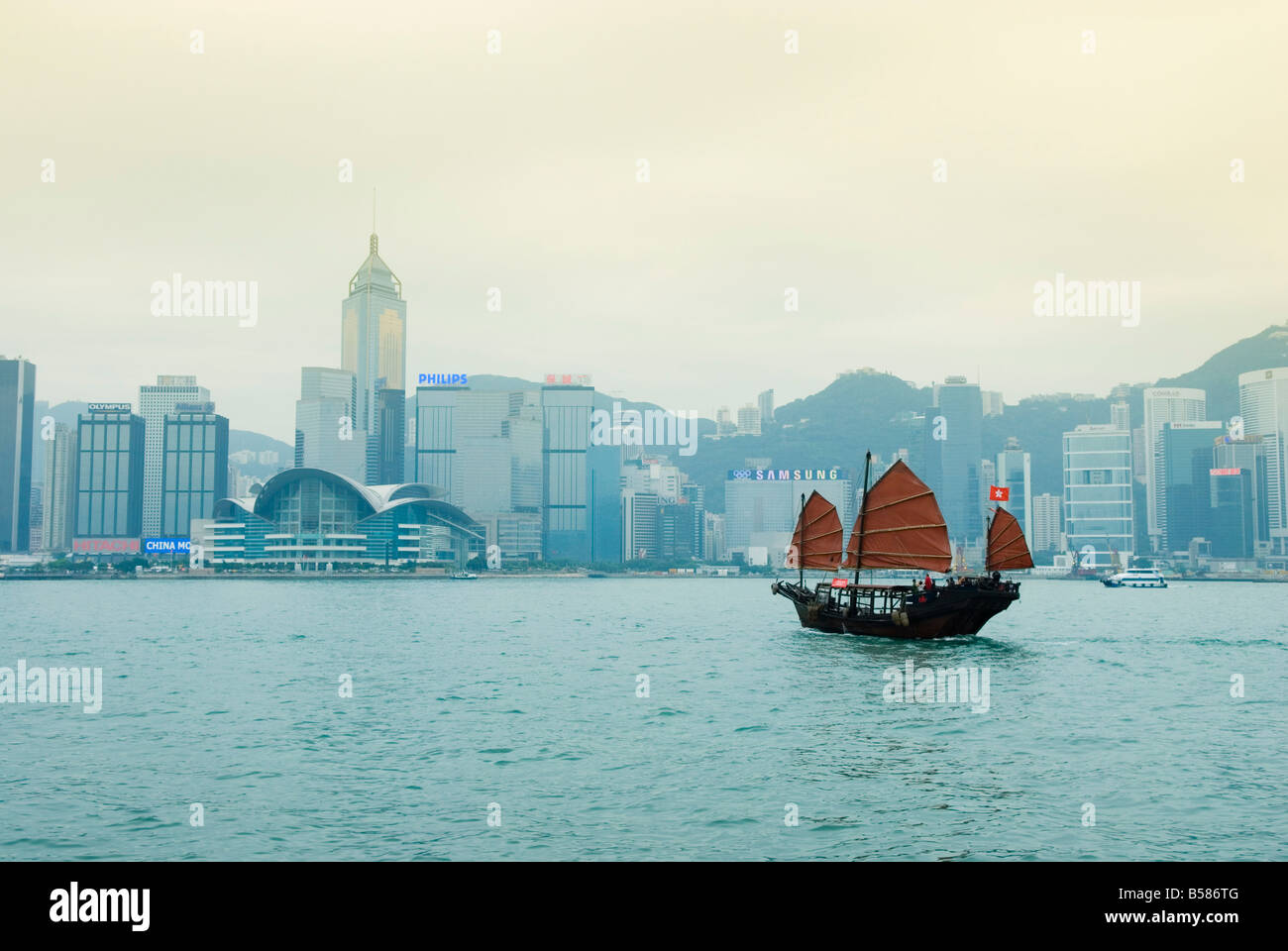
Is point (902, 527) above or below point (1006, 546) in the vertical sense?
above

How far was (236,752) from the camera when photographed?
2719 cm

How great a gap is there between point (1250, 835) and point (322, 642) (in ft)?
177

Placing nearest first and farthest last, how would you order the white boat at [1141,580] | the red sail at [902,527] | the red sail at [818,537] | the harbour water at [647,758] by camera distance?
the harbour water at [647,758] → the red sail at [902,527] → the red sail at [818,537] → the white boat at [1141,580]

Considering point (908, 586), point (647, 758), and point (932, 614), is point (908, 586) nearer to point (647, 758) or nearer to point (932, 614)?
point (932, 614)

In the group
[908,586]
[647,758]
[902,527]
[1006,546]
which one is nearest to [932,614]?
[908,586]

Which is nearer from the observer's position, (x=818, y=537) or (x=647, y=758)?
(x=647, y=758)

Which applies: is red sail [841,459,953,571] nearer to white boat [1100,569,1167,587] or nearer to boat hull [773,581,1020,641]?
boat hull [773,581,1020,641]

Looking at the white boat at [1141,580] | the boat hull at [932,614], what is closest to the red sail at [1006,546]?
the boat hull at [932,614]

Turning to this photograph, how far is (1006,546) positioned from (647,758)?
169ft

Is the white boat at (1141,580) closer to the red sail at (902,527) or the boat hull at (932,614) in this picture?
the boat hull at (932,614)

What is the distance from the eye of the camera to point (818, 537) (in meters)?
75.6

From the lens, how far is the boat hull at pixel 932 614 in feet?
205

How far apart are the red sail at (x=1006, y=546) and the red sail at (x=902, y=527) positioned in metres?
8.62
